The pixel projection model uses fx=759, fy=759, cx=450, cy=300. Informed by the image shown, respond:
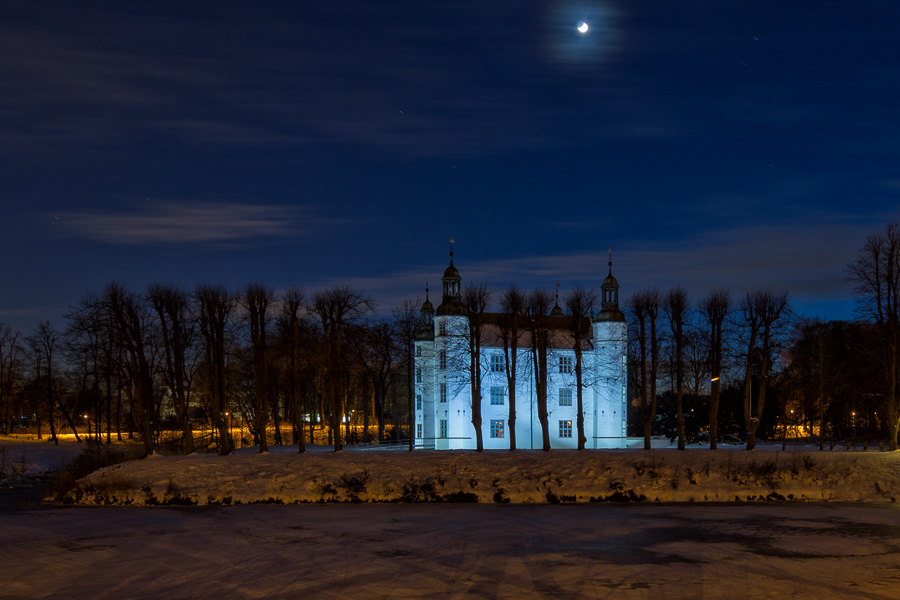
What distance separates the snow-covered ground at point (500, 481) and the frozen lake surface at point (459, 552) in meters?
1.53

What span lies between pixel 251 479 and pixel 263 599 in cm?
1395

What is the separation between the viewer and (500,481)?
2380cm

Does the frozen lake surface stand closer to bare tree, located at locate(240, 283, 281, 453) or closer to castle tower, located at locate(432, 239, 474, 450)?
bare tree, located at locate(240, 283, 281, 453)

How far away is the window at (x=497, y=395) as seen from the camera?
179ft

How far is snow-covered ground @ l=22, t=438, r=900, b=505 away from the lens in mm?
22859

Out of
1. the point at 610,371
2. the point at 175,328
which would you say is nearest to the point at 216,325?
the point at 175,328

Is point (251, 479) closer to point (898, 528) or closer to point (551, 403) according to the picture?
point (898, 528)

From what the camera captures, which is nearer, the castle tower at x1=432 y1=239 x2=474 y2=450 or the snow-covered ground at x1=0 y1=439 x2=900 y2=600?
the snow-covered ground at x1=0 y1=439 x2=900 y2=600

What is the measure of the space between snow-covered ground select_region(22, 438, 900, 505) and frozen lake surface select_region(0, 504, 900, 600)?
1.53 metres

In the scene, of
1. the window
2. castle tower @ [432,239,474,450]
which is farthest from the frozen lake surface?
the window

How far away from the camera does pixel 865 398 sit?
40.4 m

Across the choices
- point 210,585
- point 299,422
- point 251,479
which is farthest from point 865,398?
point 210,585

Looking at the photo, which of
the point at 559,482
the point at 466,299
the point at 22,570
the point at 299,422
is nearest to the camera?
the point at 22,570

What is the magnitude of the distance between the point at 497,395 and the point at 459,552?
133 ft
